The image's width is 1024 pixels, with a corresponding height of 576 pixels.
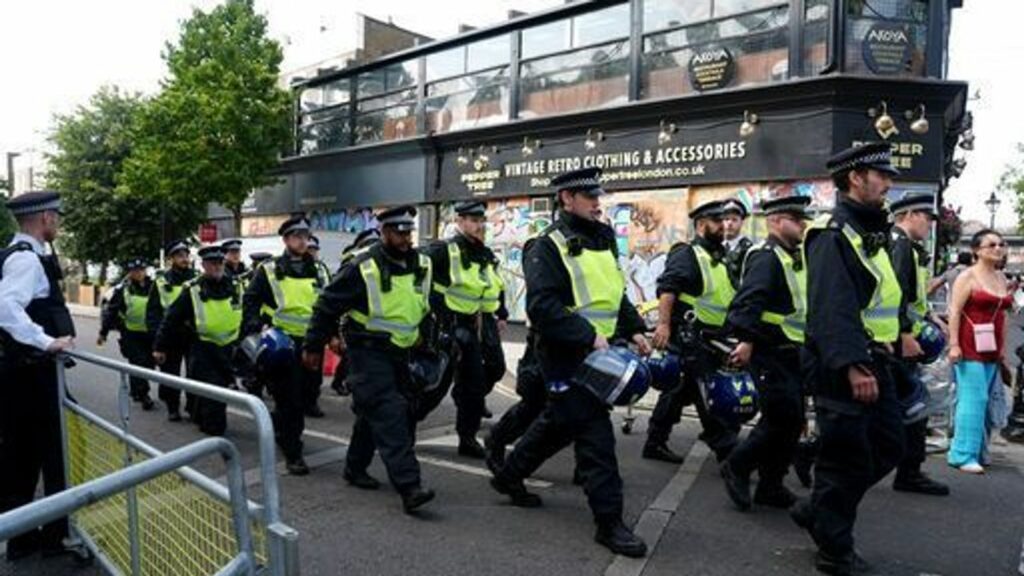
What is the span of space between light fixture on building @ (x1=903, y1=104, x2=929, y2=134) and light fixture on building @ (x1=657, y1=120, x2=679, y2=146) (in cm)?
395

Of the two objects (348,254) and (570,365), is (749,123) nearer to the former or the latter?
(348,254)

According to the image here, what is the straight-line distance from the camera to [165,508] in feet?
10.3

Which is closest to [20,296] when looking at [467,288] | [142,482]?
[142,482]

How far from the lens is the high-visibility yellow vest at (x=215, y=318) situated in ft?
24.9

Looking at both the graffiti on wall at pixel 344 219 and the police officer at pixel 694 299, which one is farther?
the graffiti on wall at pixel 344 219

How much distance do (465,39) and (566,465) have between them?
1505 cm

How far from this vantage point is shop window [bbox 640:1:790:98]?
14.2 m

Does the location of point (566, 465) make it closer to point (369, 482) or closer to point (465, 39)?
point (369, 482)

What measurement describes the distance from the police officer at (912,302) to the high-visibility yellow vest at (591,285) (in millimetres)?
1756

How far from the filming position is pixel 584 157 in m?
17.0

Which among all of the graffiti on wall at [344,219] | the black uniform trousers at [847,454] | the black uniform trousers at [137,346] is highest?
the graffiti on wall at [344,219]

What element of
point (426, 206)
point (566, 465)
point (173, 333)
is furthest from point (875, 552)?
point (426, 206)

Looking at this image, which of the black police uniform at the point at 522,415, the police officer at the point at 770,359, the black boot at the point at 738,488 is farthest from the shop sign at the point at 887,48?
the black boot at the point at 738,488

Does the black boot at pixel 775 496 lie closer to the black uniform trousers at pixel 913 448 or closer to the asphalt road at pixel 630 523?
the asphalt road at pixel 630 523
